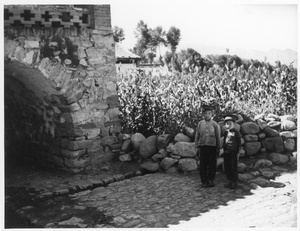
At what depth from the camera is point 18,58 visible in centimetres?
485

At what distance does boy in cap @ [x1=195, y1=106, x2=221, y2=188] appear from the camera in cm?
479

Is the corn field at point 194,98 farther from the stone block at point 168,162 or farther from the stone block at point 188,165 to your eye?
the stone block at point 188,165

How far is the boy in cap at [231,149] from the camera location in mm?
4656

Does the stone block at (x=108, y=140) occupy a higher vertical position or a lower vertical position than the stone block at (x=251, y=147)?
higher

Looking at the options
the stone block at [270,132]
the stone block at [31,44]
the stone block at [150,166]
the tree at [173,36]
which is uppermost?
the tree at [173,36]

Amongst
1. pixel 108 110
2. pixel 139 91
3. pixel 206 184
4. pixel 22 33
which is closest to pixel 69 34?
pixel 22 33

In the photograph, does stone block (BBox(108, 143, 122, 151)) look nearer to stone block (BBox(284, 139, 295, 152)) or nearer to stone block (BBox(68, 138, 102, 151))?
stone block (BBox(68, 138, 102, 151))

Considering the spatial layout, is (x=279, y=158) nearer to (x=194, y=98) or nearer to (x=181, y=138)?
(x=181, y=138)

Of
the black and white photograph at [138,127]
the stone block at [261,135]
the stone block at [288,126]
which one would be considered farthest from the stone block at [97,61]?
the stone block at [288,126]

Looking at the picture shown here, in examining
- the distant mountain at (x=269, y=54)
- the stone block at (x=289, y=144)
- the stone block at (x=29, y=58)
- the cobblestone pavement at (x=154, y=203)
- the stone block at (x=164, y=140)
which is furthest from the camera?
the stone block at (x=164, y=140)

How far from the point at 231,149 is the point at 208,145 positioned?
315mm

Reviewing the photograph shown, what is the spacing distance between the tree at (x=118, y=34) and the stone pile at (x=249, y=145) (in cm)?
186

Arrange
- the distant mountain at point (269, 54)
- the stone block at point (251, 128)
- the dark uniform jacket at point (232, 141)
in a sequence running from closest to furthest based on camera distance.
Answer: the dark uniform jacket at point (232, 141) < the distant mountain at point (269, 54) < the stone block at point (251, 128)

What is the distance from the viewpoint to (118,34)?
6094 mm
